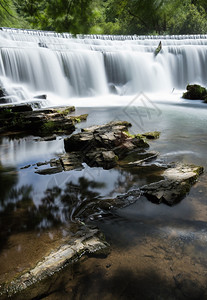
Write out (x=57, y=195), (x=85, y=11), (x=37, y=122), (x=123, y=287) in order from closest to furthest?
(x=123, y=287), (x=57, y=195), (x=85, y=11), (x=37, y=122)

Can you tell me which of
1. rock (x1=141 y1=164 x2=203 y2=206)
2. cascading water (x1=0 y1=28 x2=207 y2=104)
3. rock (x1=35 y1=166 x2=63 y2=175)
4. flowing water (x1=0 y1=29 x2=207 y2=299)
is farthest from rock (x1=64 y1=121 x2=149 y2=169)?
cascading water (x1=0 y1=28 x2=207 y2=104)

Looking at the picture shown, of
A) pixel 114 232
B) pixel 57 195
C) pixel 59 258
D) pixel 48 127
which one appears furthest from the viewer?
pixel 48 127

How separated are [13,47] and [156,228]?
14.8 meters

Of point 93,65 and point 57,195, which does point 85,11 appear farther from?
point 93,65

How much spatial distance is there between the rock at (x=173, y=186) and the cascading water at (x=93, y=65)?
9598 millimetres

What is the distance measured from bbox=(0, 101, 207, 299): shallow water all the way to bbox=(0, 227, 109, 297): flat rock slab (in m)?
0.09

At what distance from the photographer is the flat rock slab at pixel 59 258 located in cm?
168

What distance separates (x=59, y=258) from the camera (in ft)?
6.22

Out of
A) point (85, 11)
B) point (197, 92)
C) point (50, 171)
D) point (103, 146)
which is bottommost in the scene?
point (50, 171)

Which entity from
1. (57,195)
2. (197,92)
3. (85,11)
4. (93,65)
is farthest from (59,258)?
(93,65)

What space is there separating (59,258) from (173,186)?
1.72 m

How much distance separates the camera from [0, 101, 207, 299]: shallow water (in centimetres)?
167

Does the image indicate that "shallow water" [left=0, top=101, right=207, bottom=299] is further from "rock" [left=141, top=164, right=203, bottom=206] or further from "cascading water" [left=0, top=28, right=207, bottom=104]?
"cascading water" [left=0, top=28, right=207, bottom=104]

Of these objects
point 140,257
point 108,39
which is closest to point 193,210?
point 140,257
